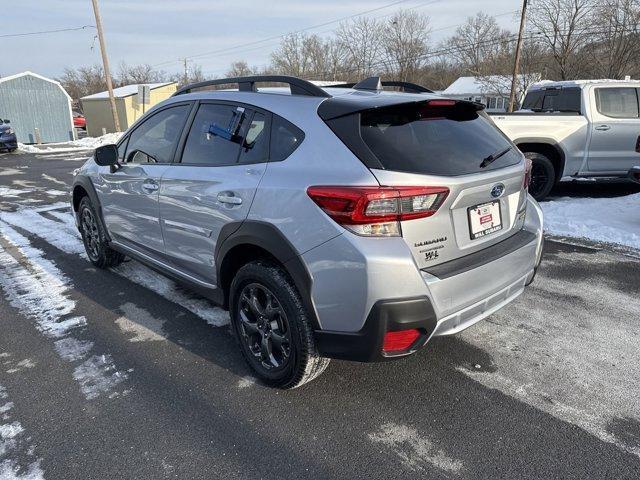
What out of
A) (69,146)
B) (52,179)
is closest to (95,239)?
(52,179)

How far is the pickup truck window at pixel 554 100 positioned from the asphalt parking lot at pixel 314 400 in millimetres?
4766

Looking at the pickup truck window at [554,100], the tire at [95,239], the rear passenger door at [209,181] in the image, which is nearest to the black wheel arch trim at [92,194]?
the tire at [95,239]

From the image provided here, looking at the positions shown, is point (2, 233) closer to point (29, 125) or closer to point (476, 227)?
point (476, 227)

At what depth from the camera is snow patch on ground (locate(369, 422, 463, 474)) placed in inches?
87.8

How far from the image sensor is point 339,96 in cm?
269

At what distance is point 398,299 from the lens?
221 centimetres

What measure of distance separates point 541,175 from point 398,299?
6.40 metres

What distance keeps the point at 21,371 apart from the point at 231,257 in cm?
159

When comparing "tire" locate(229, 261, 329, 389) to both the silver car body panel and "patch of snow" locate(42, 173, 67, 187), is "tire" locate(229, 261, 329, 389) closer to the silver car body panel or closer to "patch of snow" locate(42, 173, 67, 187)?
the silver car body panel

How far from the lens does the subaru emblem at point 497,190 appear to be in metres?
2.62

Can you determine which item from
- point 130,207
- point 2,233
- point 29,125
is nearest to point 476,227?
point 130,207

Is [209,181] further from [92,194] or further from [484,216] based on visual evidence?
[92,194]

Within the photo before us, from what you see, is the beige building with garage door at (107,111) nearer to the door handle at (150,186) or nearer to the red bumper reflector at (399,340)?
the door handle at (150,186)

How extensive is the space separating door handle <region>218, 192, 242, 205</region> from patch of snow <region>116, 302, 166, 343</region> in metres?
1.26
